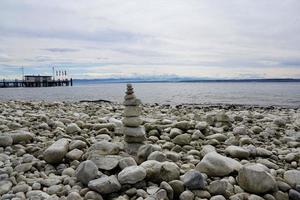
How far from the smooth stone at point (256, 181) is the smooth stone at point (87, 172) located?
2194 mm

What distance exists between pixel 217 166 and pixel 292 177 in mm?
1146

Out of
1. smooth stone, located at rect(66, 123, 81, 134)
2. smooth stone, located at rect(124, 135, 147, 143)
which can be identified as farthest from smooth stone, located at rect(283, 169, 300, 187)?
smooth stone, located at rect(66, 123, 81, 134)

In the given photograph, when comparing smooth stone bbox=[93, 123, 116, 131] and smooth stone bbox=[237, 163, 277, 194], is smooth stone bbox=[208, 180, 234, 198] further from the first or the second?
smooth stone bbox=[93, 123, 116, 131]

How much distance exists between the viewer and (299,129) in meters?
9.60

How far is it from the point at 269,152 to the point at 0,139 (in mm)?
5383

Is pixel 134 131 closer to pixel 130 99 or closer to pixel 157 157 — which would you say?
pixel 130 99

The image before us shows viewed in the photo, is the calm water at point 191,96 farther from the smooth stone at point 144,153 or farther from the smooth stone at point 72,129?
the smooth stone at point 144,153

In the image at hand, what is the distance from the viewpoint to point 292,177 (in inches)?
196

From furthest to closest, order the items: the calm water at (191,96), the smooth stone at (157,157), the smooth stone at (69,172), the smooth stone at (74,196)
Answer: the calm water at (191,96) → the smooth stone at (157,157) → the smooth stone at (69,172) → the smooth stone at (74,196)

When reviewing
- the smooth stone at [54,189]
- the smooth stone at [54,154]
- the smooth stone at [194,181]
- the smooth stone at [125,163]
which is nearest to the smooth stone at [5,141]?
the smooth stone at [54,154]

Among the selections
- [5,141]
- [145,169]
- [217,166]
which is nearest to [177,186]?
[145,169]

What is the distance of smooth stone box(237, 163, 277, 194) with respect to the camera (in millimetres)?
4620

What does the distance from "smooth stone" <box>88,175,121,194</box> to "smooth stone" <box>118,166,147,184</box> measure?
3.9 inches

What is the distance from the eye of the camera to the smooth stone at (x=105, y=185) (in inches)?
174
